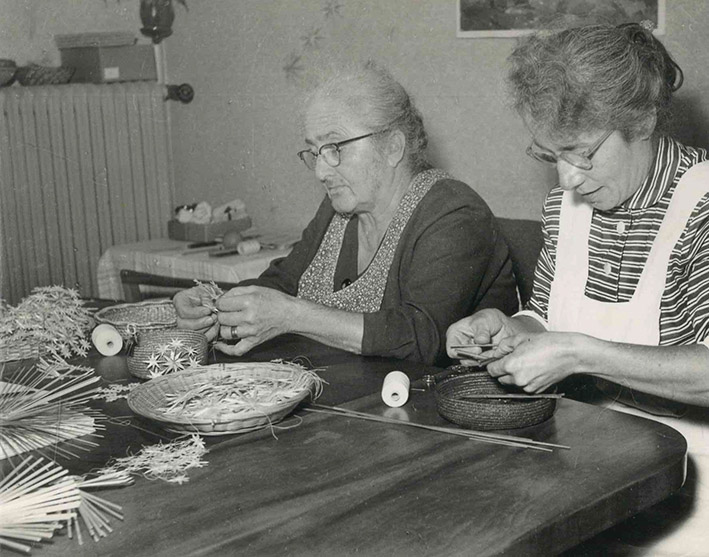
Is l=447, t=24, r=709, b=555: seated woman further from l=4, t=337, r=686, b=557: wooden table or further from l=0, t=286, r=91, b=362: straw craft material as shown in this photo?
l=0, t=286, r=91, b=362: straw craft material

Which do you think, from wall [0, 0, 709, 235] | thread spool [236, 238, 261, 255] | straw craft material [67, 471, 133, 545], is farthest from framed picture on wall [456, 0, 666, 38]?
straw craft material [67, 471, 133, 545]

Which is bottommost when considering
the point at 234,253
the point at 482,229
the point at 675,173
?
the point at 234,253

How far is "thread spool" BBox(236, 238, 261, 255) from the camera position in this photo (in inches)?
155

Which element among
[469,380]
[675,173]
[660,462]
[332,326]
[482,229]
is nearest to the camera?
[660,462]

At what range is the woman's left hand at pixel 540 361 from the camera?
1.68 meters

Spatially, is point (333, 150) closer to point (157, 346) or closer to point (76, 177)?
point (157, 346)

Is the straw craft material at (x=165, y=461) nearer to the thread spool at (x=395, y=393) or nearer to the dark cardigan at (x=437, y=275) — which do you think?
the thread spool at (x=395, y=393)

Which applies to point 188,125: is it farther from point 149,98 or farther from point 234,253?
point 234,253

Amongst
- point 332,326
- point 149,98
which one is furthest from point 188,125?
point 332,326

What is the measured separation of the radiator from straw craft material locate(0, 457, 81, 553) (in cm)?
347

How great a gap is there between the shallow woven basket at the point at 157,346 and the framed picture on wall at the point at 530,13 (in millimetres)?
1603

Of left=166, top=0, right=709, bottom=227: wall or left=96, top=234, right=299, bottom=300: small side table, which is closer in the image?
left=166, top=0, right=709, bottom=227: wall

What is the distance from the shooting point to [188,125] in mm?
5008

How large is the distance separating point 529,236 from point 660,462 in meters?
1.56
